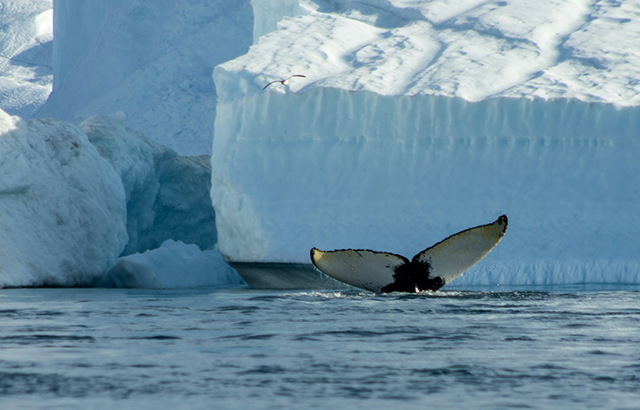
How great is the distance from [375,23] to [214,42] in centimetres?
1004

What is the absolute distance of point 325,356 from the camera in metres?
4.14

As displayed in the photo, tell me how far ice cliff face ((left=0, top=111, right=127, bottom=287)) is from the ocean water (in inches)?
172

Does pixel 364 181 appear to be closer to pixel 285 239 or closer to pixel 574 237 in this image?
pixel 285 239

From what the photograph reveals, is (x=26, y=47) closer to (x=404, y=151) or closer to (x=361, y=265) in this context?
(x=404, y=151)

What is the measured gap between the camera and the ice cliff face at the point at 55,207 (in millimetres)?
11156

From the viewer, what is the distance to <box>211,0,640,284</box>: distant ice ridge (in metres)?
10.5

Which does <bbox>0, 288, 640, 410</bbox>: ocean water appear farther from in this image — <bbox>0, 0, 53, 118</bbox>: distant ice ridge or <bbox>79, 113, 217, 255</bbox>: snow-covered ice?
Answer: <bbox>0, 0, 53, 118</bbox>: distant ice ridge

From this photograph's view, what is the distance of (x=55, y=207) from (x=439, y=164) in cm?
539

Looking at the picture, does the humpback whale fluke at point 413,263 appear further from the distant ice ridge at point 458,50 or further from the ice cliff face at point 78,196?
the ice cliff face at point 78,196

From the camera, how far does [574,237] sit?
1052 centimetres

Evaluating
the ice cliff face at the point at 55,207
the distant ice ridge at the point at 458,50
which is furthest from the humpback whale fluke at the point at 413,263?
the ice cliff face at the point at 55,207

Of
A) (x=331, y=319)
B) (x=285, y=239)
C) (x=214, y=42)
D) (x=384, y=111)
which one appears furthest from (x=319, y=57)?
(x=214, y=42)

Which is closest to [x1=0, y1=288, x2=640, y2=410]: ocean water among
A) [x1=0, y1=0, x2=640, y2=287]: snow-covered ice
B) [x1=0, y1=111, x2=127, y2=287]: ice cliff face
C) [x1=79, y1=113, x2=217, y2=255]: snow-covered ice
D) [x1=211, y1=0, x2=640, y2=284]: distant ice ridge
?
[x1=211, y1=0, x2=640, y2=284]: distant ice ridge

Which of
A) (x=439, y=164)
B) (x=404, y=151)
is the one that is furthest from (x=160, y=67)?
(x=439, y=164)
